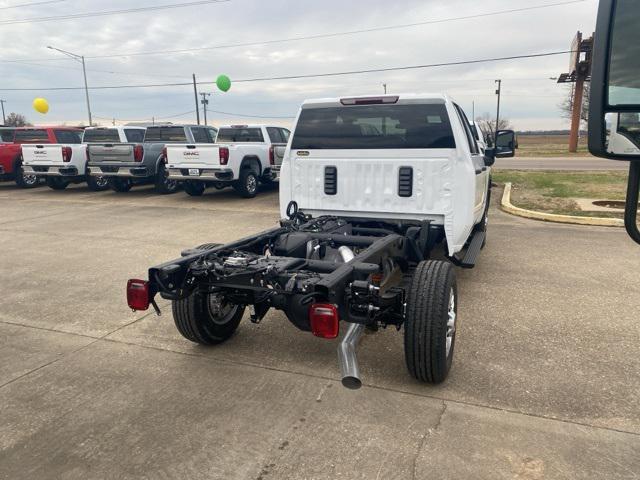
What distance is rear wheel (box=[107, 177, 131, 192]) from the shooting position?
15117mm

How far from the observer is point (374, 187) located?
5207 millimetres

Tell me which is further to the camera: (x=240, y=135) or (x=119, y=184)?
(x=119, y=184)

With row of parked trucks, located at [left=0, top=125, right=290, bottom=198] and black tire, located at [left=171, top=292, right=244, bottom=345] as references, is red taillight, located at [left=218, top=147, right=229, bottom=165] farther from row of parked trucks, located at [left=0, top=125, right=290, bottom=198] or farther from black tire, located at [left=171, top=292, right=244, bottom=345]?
black tire, located at [left=171, top=292, right=244, bottom=345]

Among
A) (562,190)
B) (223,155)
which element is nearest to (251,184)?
(223,155)

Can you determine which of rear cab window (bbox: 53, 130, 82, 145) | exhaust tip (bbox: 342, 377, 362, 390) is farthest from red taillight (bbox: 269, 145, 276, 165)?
exhaust tip (bbox: 342, 377, 362, 390)

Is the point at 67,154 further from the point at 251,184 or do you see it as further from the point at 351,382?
the point at 351,382

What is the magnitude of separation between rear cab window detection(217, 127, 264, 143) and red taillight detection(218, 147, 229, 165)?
1.78 m

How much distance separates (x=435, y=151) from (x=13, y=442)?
409cm

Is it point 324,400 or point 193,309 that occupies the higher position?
point 193,309

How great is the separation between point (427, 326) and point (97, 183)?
14728mm

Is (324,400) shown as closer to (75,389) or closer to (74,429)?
(74,429)

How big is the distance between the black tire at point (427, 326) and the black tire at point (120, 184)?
44.6ft

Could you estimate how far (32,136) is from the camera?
649 inches

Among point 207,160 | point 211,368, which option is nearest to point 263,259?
point 211,368
